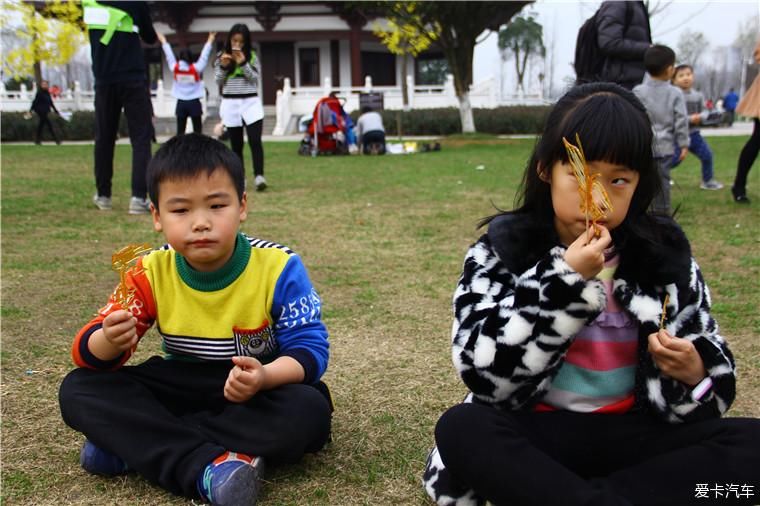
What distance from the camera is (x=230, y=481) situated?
167 cm

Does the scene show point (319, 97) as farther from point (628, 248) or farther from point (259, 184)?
point (628, 248)

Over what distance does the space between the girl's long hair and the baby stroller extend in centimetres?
1206

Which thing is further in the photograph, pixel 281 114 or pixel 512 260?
pixel 281 114

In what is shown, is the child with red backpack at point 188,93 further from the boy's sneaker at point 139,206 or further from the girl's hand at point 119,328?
the girl's hand at point 119,328

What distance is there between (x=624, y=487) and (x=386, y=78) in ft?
105

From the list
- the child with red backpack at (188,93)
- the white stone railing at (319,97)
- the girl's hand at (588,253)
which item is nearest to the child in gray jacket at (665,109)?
the girl's hand at (588,253)

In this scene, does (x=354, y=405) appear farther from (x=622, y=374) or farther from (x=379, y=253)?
(x=379, y=253)

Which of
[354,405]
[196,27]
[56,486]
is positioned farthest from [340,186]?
[196,27]

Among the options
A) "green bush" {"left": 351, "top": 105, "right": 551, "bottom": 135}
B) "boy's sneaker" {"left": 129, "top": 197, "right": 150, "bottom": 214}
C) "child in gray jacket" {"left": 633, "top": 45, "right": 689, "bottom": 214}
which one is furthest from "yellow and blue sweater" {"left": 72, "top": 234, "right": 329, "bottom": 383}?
"green bush" {"left": 351, "top": 105, "right": 551, "bottom": 135}

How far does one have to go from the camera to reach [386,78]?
107ft

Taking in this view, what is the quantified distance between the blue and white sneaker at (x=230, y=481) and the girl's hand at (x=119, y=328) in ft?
1.20

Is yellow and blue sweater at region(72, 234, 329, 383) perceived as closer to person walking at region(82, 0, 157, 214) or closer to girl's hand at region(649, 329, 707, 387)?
girl's hand at region(649, 329, 707, 387)

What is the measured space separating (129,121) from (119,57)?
0.48m

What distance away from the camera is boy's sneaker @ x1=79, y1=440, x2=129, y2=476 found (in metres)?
1.88
